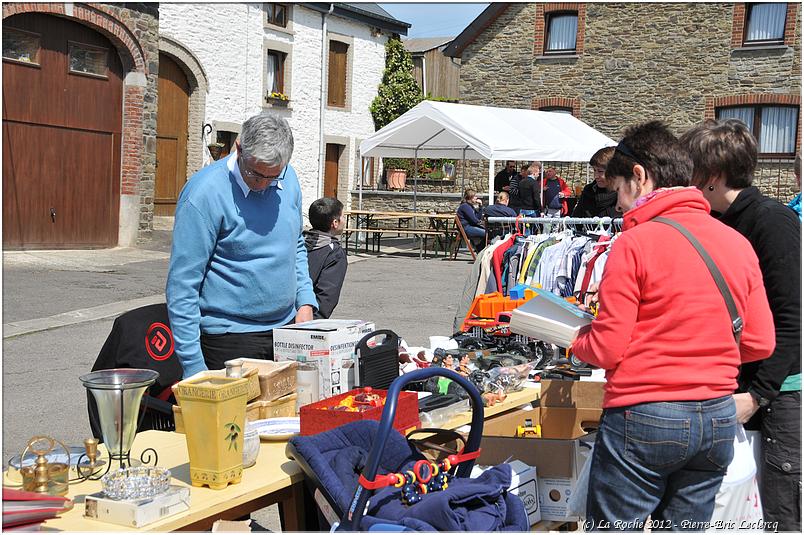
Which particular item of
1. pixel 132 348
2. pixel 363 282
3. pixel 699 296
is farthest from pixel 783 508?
pixel 363 282

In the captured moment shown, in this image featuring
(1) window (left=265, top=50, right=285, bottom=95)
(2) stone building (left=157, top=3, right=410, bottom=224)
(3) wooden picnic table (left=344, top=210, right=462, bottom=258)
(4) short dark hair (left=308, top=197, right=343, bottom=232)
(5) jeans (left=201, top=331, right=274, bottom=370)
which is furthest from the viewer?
(1) window (left=265, top=50, right=285, bottom=95)

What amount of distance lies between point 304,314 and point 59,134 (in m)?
13.5

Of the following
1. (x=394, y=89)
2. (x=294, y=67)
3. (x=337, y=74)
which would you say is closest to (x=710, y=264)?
(x=294, y=67)

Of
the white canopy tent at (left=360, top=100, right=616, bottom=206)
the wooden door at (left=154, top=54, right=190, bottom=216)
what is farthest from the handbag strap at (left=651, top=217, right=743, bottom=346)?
the wooden door at (left=154, top=54, right=190, bottom=216)

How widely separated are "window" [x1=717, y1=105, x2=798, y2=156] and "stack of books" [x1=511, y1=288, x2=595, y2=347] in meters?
22.0

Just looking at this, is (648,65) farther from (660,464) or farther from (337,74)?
(660,464)

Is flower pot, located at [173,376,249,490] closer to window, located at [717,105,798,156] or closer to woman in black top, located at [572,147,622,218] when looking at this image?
woman in black top, located at [572,147,622,218]

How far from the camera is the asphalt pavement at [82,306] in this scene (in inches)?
267

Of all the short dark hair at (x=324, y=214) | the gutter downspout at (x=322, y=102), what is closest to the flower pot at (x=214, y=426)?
the short dark hair at (x=324, y=214)

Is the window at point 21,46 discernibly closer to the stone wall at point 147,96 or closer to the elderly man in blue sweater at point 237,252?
the stone wall at point 147,96

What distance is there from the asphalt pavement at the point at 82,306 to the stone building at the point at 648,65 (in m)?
9.02

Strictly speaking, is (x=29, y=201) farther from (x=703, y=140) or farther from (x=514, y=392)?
(x=703, y=140)

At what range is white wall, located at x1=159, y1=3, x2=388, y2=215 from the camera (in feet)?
72.2

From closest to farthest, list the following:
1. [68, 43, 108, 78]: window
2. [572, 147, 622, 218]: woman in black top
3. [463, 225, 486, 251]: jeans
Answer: [572, 147, 622, 218]: woman in black top < [68, 43, 108, 78]: window < [463, 225, 486, 251]: jeans
